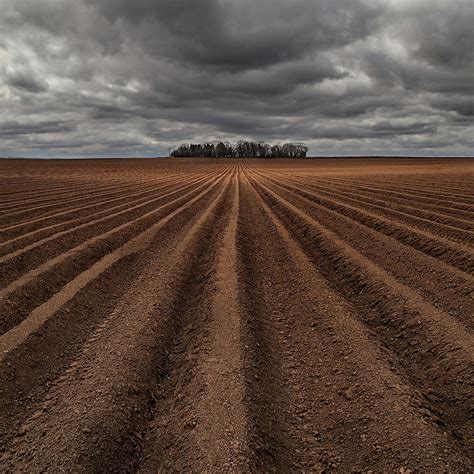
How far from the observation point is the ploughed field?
3285 mm

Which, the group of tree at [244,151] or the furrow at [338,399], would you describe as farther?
the group of tree at [244,151]

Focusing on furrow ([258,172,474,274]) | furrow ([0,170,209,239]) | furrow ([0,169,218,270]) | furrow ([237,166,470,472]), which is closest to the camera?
furrow ([237,166,470,472])

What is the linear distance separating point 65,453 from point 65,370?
150 cm

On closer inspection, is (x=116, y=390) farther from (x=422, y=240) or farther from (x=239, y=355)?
(x=422, y=240)

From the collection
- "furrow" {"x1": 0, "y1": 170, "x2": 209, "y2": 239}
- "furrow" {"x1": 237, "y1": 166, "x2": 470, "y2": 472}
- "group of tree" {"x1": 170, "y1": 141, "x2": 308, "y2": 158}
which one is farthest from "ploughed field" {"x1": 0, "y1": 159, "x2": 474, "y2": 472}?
"group of tree" {"x1": 170, "y1": 141, "x2": 308, "y2": 158}

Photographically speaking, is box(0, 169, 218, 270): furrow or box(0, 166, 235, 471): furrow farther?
box(0, 169, 218, 270): furrow

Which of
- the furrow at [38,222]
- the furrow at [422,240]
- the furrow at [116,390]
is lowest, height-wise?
the furrow at [116,390]

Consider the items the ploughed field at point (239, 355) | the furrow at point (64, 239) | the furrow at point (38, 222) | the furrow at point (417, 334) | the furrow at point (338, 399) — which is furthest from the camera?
the furrow at point (38, 222)

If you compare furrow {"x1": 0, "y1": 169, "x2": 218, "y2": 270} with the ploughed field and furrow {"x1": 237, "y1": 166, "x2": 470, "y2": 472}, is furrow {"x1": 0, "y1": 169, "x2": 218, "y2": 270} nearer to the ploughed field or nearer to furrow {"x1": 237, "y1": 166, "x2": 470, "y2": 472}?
the ploughed field

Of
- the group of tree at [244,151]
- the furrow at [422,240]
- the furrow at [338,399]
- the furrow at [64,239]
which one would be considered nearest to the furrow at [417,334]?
the furrow at [338,399]

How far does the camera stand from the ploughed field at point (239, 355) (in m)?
3.29

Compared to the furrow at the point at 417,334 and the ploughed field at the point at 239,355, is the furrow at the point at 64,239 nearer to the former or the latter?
the ploughed field at the point at 239,355

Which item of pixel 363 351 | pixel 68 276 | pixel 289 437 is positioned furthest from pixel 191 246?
pixel 289 437

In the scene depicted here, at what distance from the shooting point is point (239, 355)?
180 inches
